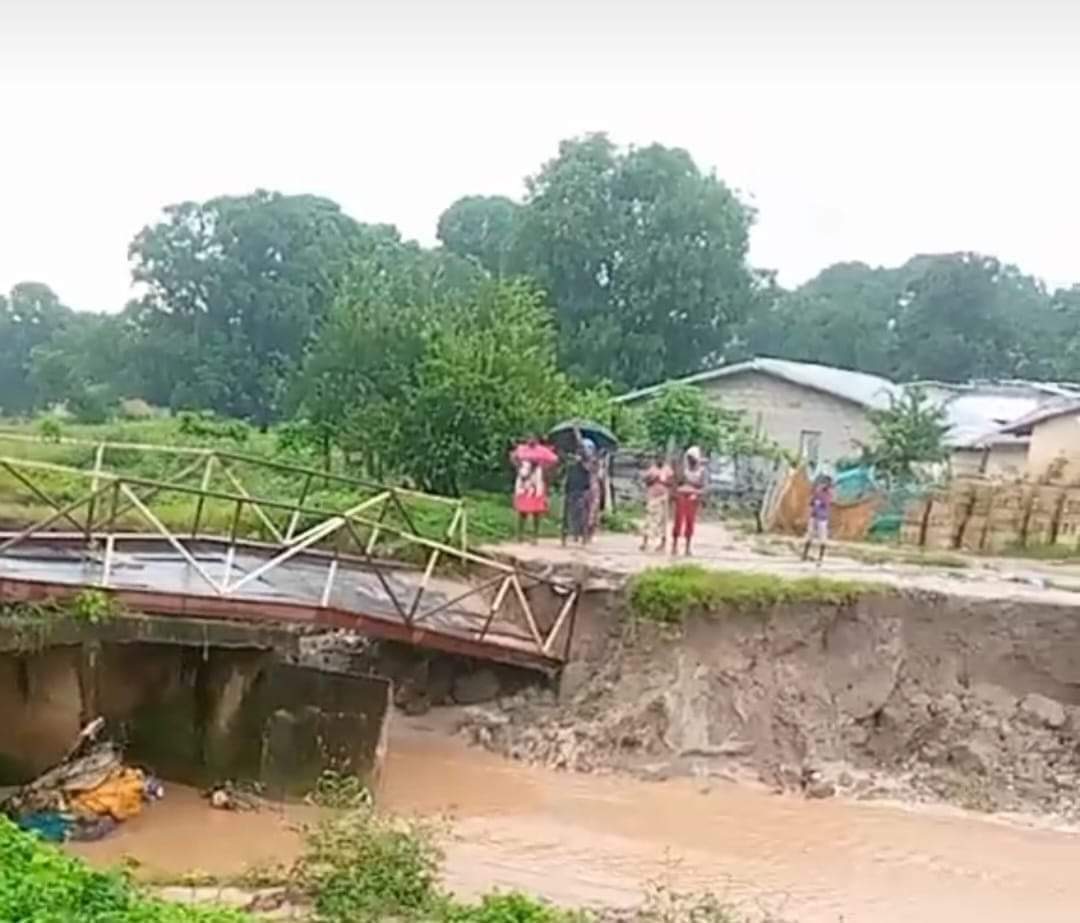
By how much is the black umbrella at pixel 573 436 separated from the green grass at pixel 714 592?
4.81 m

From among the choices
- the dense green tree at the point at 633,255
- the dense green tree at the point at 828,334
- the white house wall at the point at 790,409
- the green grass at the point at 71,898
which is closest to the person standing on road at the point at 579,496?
the green grass at the point at 71,898

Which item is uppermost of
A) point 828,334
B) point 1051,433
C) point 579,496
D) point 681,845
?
point 828,334

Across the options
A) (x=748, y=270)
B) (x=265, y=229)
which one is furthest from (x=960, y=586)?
(x=265, y=229)

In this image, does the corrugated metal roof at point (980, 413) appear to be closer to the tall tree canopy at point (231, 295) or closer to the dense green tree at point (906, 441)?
the dense green tree at point (906, 441)

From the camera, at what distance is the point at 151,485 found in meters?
14.9

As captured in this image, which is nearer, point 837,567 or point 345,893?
point 345,893

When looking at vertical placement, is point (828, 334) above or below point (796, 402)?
above

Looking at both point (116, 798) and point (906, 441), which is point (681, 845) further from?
point (906, 441)

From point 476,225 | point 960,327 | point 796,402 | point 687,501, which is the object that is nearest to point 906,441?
point 796,402

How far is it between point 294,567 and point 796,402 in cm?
2160

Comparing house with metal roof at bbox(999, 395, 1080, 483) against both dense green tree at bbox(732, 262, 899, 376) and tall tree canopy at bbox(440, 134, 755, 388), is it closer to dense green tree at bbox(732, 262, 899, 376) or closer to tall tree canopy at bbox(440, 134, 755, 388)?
tall tree canopy at bbox(440, 134, 755, 388)

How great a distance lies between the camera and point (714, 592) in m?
18.0

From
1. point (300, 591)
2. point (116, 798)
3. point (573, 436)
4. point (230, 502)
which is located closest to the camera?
point (116, 798)

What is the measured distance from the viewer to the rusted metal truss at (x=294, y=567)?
49.7 feet
